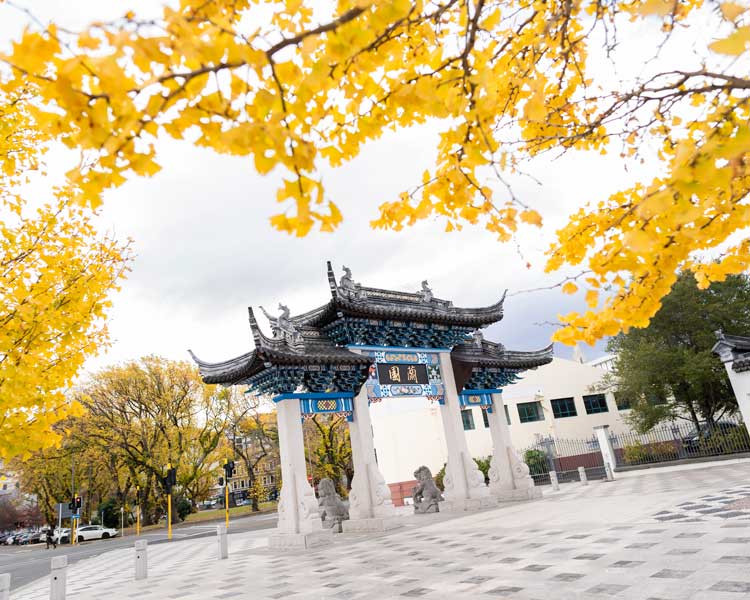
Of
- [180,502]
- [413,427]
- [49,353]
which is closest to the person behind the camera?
[49,353]

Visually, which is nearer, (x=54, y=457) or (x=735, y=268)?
(x=735, y=268)

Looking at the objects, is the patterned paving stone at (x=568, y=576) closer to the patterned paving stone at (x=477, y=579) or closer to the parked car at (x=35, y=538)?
the patterned paving stone at (x=477, y=579)

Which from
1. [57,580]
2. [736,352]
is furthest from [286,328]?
[736,352]

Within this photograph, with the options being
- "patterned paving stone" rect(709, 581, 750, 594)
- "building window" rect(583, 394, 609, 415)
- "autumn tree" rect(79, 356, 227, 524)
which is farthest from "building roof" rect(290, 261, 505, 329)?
"autumn tree" rect(79, 356, 227, 524)

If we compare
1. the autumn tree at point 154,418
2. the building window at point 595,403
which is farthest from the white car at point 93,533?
the building window at point 595,403

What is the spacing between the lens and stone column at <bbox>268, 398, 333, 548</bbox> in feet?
36.3

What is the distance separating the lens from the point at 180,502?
35375 millimetres

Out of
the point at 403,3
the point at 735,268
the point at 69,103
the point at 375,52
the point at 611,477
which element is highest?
the point at 375,52

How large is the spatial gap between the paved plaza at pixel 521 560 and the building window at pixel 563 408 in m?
16.8

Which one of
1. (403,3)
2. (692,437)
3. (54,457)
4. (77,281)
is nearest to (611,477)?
(692,437)

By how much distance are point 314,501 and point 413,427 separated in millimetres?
17026

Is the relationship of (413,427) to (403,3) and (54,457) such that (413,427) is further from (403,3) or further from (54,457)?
(403,3)

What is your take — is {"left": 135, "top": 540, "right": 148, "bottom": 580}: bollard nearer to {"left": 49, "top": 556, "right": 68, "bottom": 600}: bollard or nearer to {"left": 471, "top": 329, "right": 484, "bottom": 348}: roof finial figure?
{"left": 49, "top": 556, "right": 68, "bottom": 600}: bollard

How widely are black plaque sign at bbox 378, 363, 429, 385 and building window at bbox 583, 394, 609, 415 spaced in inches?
772
